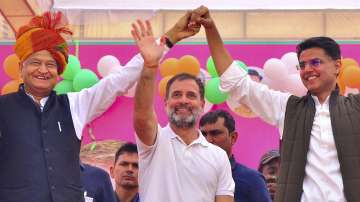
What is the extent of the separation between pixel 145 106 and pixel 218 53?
0.58 metres

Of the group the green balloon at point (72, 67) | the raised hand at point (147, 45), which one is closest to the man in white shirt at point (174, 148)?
the raised hand at point (147, 45)

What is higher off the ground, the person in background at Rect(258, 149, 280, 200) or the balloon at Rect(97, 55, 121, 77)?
the balloon at Rect(97, 55, 121, 77)

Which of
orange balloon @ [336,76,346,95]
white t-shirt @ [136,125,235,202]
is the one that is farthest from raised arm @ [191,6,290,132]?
orange balloon @ [336,76,346,95]

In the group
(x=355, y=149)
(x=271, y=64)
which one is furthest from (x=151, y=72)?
(x=271, y=64)

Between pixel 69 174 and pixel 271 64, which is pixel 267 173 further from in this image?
pixel 69 174

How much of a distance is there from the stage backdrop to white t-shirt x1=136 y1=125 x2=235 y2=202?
10.2ft

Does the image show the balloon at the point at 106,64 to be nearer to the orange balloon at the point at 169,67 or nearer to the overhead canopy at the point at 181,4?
the orange balloon at the point at 169,67

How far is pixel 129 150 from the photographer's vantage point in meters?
4.97

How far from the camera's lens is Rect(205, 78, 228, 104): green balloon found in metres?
6.60

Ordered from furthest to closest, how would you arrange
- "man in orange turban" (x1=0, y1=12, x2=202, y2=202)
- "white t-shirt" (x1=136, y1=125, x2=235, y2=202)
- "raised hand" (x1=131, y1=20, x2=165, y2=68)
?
"white t-shirt" (x1=136, y1=125, x2=235, y2=202), "raised hand" (x1=131, y1=20, x2=165, y2=68), "man in orange turban" (x1=0, y1=12, x2=202, y2=202)

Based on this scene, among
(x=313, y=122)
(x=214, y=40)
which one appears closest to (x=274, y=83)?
(x=214, y=40)

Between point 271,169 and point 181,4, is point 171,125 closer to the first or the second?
point 181,4

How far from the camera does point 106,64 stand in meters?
6.71

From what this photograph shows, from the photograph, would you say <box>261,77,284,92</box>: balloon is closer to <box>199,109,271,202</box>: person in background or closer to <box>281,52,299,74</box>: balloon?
<box>281,52,299,74</box>: balloon
